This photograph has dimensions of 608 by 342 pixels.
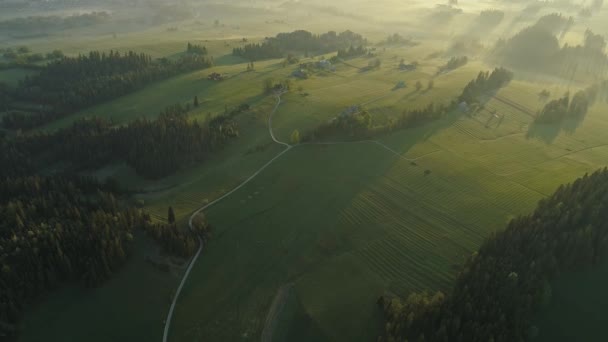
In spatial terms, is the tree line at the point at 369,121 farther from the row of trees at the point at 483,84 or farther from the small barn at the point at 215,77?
the small barn at the point at 215,77

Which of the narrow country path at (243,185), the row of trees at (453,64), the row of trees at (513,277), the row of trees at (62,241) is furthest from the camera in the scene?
the row of trees at (453,64)

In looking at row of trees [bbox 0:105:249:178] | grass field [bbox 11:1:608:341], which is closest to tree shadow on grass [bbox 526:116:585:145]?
grass field [bbox 11:1:608:341]

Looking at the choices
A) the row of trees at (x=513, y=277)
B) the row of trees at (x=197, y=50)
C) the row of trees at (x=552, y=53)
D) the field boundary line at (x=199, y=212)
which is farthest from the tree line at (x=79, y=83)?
the row of trees at (x=552, y=53)

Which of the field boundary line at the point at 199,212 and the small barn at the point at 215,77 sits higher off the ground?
the small barn at the point at 215,77

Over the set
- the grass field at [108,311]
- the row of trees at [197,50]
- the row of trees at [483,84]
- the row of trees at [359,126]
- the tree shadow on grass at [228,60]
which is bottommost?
the grass field at [108,311]

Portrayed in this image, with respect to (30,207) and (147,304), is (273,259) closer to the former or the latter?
(147,304)

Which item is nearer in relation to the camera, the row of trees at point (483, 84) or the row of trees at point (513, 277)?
the row of trees at point (513, 277)

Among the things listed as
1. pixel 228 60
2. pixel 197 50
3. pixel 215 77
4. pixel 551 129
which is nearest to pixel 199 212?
pixel 215 77
